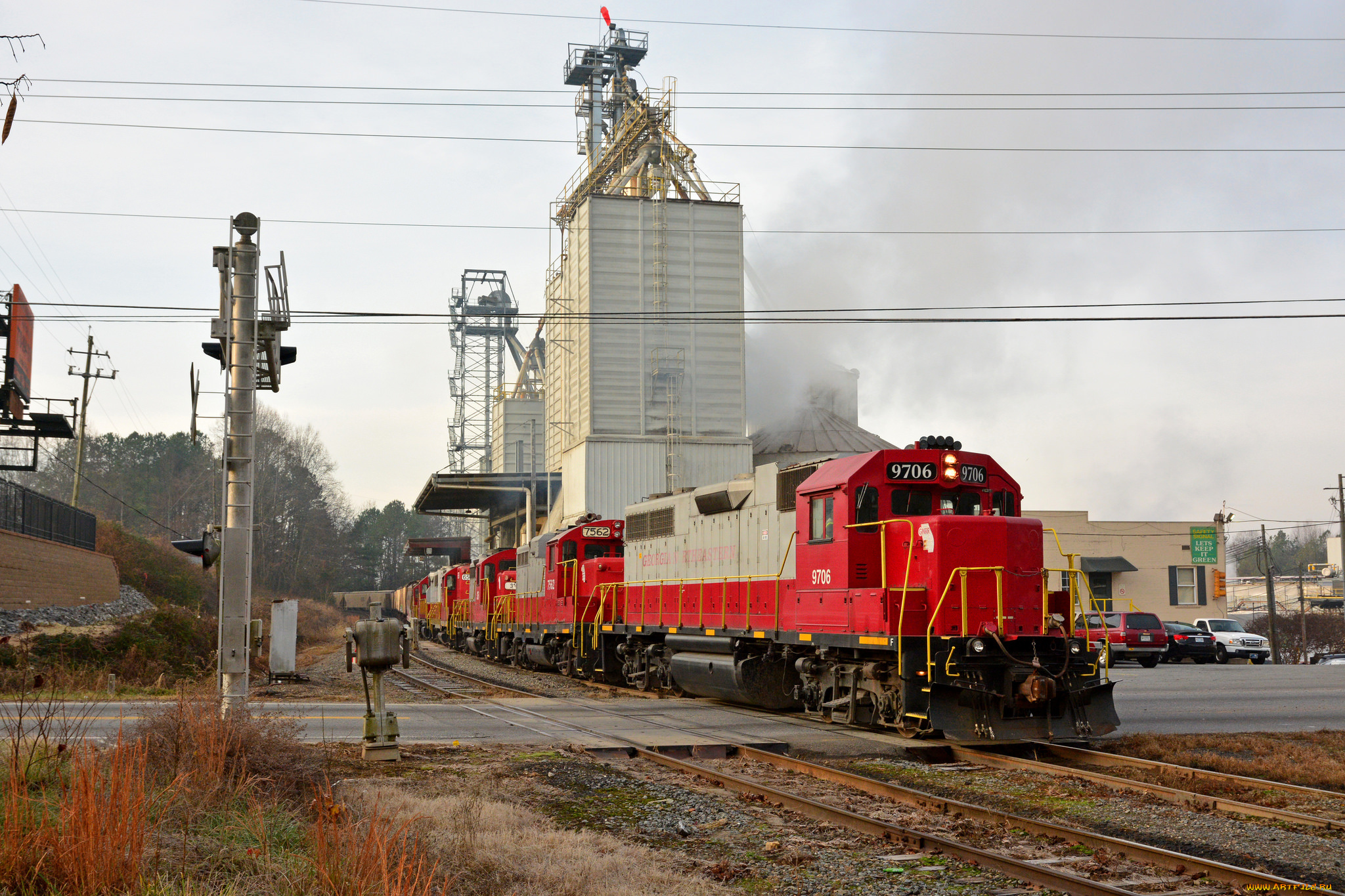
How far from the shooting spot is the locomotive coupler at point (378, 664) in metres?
11.4

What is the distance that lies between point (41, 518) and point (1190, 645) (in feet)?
127

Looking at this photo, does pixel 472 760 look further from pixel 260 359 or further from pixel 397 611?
pixel 397 611

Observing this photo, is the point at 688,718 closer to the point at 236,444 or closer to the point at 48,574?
the point at 236,444

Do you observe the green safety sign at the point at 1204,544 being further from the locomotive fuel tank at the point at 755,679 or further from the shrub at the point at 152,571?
the shrub at the point at 152,571

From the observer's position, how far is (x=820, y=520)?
48.9 ft

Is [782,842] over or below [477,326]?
below

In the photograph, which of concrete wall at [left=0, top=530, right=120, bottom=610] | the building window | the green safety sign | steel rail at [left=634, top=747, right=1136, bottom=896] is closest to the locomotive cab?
steel rail at [left=634, top=747, right=1136, bottom=896]

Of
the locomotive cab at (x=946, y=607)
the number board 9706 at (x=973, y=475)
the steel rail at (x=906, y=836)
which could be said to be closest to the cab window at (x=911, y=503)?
the locomotive cab at (x=946, y=607)

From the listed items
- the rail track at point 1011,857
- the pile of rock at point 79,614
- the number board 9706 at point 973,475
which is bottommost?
the rail track at point 1011,857

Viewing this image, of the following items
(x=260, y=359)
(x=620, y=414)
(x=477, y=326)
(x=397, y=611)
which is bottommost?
(x=397, y=611)

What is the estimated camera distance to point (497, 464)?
64.9 metres

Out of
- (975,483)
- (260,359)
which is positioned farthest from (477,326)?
(975,483)

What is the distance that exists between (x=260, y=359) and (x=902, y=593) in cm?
1114

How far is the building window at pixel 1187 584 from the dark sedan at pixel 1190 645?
15779mm
